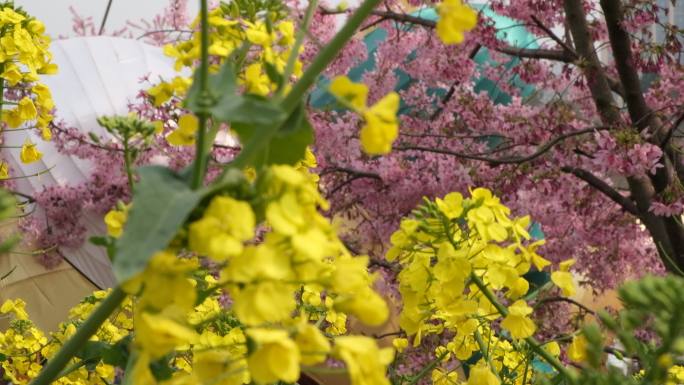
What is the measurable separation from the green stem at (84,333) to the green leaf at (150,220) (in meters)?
0.07

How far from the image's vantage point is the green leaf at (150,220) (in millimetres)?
544

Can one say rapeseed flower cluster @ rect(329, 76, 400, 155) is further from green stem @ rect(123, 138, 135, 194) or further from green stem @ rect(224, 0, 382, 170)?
green stem @ rect(123, 138, 135, 194)

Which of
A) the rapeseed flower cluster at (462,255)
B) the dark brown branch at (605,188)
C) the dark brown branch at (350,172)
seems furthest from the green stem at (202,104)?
the dark brown branch at (350,172)

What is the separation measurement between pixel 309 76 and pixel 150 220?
0.15 m

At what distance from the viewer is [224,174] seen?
615mm

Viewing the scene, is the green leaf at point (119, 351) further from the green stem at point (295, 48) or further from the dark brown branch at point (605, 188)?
the dark brown branch at point (605, 188)

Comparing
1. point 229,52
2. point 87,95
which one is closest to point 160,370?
point 229,52

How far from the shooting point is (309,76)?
0.61m

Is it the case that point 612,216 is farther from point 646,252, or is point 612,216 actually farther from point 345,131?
point 345,131

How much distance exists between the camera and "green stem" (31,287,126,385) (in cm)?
63

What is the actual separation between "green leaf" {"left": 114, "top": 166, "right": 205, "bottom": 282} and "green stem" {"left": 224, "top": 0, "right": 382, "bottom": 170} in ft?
0.18

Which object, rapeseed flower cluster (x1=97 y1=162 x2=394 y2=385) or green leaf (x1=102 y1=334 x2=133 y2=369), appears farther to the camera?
green leaf (x1=102 y1=334 x2=133 y2=369)

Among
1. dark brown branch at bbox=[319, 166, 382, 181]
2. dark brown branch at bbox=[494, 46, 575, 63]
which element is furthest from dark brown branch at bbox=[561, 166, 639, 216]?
dark brown branch at bbox=[319, 166, 382, 181]

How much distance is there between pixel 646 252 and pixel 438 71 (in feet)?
5.65
